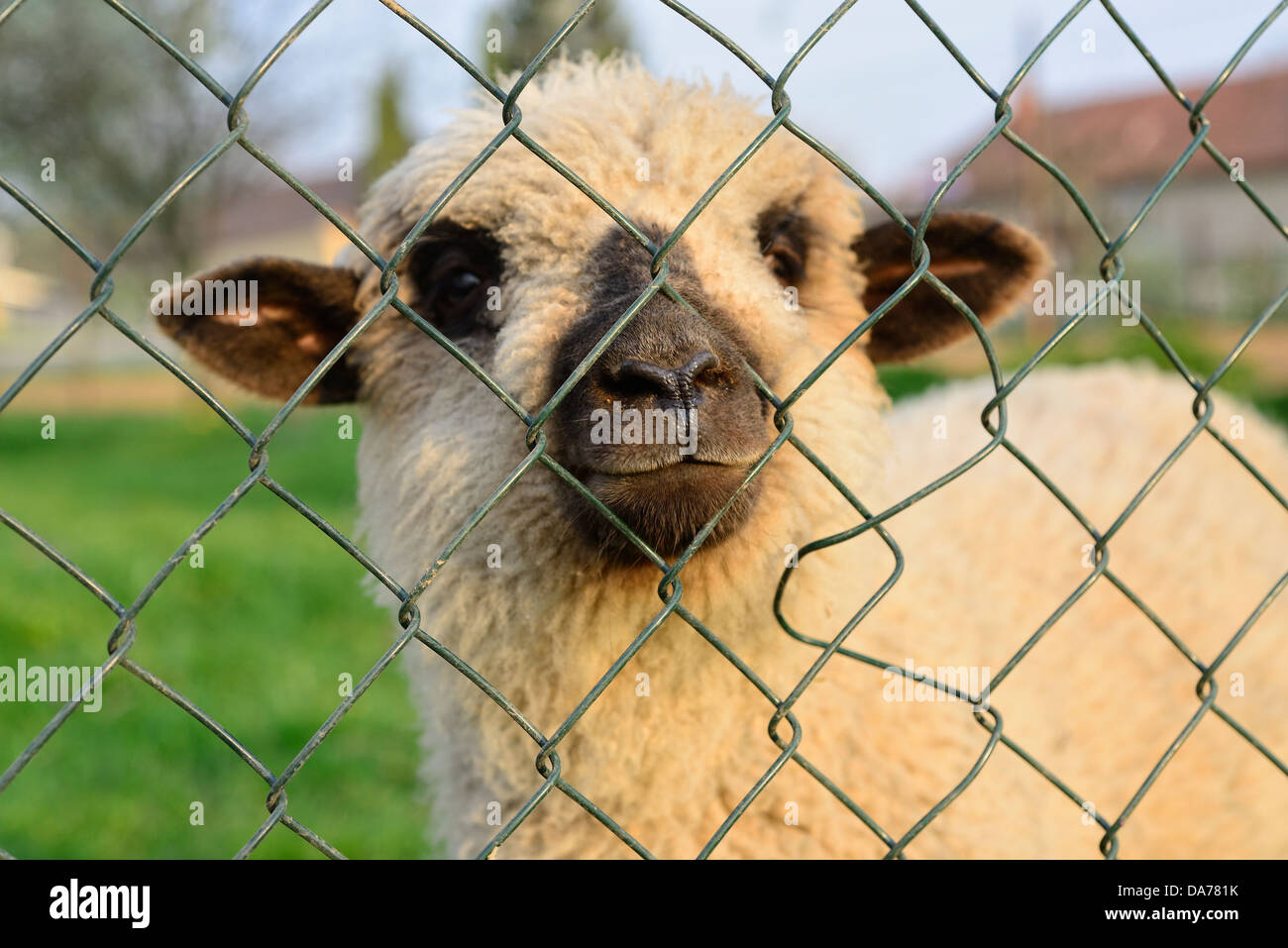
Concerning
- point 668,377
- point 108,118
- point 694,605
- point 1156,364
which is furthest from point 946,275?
point 108,118

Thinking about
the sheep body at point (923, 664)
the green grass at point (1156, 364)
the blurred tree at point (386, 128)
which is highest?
the blurred tree at point (386, 128)

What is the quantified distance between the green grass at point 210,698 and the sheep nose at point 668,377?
1683 millimetres

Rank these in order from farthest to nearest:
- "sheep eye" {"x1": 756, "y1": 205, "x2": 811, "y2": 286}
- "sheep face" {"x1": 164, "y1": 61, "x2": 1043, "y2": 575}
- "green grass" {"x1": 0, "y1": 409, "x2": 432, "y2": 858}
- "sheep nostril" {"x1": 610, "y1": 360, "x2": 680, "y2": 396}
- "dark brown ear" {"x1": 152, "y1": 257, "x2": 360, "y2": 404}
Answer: "green grass" {"x1": 0, "y1": 409, "x2": 432, "y2": 858}, "sheep eye" {"x1": 756, "y1": 205, "x2": 811, "y2": 286}, "dark brown ear" {"x1": 152, "y1": 257, "x2": 360, "y2": 404}, "sheep face" {"x1": 164, "y1": 61, "x2": 1043, "y2": 575}, "sheep nostril" {"x1": 610, "y1": 360, "x2": 680, "y2": 396}

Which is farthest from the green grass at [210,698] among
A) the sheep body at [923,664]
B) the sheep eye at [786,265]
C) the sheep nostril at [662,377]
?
the sheep nostril at [662,377]

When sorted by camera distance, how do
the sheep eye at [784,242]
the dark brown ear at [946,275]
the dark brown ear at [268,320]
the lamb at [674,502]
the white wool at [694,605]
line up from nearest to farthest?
1. the lamb at [674,502]
2. the white wool at [694,605]
3. the dark brown ear at [268,320]
4. the sheep eye at [784,242]
5. the dark brown ear at [946,275]

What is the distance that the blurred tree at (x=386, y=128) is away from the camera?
57.1 feet

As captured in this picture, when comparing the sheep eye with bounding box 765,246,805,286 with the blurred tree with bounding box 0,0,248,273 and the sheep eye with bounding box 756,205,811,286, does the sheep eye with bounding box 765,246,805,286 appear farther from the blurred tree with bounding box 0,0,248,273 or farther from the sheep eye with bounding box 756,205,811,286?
the blurred tree with bounding box 0,0,248,273

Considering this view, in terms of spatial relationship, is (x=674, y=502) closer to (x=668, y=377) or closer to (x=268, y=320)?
(x=668, y=377)

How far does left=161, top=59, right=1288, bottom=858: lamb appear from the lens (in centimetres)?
178

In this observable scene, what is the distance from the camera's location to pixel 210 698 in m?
4.93

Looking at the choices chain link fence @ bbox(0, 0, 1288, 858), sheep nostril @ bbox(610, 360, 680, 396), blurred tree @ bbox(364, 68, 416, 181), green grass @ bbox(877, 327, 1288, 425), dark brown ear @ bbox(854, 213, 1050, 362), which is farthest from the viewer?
blurred tree @ bbox(364, 68, 416, 181)

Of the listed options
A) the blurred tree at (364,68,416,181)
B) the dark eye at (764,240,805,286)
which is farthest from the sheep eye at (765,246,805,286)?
the blurred tree at (364,68,416,181)

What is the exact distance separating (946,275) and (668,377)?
3.91ft

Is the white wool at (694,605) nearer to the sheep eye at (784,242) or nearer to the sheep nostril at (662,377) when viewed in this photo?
the sheep eye at (784,242)
